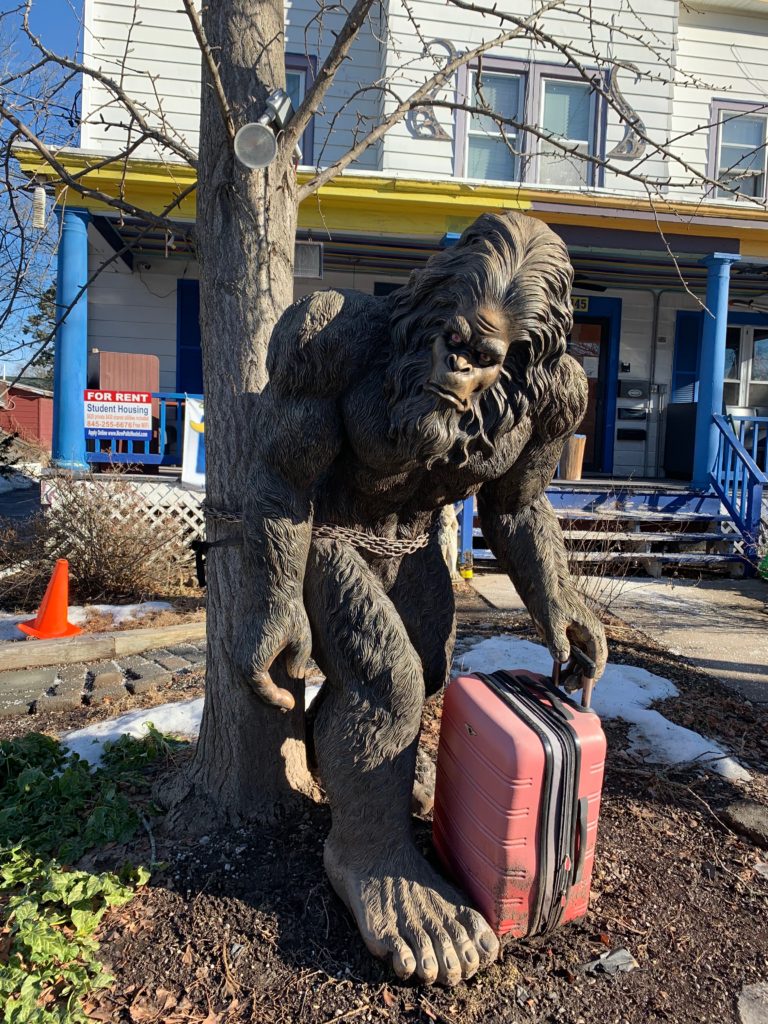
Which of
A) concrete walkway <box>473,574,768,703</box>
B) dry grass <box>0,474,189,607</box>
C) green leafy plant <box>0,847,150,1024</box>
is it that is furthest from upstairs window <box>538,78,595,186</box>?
green leafy plant <box>0,847,150,1024</box>

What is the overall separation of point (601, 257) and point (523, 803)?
872 centimetres

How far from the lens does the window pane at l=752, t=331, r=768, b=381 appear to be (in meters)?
11.1

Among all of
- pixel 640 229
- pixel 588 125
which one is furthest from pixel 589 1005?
pixel 588 125

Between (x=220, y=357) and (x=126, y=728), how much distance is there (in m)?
1.83

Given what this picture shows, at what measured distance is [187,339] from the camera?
9.71 metres

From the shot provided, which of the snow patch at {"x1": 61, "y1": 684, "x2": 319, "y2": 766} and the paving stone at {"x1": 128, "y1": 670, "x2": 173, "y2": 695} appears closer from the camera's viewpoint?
the snow patch at {"x1": 61, "y1": 684, "x2": 319, "y2": 766}

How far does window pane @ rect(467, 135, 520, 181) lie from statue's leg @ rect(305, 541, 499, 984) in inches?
345

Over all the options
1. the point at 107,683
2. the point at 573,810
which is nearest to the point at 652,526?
the point at 107,683

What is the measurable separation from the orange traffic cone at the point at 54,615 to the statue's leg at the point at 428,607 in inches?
133

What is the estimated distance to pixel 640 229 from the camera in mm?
8172

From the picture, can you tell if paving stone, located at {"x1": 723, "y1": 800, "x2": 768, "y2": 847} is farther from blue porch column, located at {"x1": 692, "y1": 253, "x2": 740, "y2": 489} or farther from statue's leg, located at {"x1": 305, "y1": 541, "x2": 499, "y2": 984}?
blue porch column, located at {"x1": 692, "y1": 253, "x2": 740, "y2": 489}

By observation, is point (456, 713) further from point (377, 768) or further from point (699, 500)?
point (699, 500)

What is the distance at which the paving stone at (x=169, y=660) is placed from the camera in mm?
4418

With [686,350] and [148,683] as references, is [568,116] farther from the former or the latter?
[148,683]
